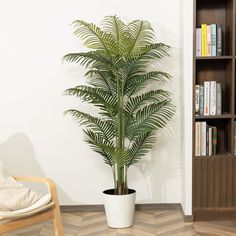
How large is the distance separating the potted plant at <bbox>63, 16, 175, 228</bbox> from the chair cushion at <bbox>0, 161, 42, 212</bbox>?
746 mm

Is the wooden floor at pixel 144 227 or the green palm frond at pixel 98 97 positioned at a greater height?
the green palm frond at pixel 98 97

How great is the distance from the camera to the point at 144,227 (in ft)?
13.6

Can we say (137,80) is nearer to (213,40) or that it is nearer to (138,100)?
(138,100)

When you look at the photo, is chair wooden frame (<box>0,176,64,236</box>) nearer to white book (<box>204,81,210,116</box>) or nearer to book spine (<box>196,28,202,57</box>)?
white book (<box>204,81,210,116</box>)

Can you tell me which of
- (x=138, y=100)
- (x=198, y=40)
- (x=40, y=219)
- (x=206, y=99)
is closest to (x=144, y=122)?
(x=138, y=100)

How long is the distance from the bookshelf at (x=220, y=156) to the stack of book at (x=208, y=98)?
0.18 ft

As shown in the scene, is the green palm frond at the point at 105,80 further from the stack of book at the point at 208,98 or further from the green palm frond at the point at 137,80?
the stack of book at the point at 208,98

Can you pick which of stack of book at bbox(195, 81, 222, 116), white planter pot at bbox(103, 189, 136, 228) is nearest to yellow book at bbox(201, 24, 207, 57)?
stack of book at bbox(195, 81, 222, 116)

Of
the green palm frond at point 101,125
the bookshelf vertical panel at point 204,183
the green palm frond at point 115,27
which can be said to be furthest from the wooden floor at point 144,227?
the green palm frond at point 115,27

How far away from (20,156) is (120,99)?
1133 mm

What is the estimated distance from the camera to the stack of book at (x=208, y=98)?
417cm

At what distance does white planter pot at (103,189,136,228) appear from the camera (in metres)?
4.09

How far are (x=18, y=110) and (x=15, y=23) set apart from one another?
2.49 ft

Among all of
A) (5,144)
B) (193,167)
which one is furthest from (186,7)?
(5,144)
